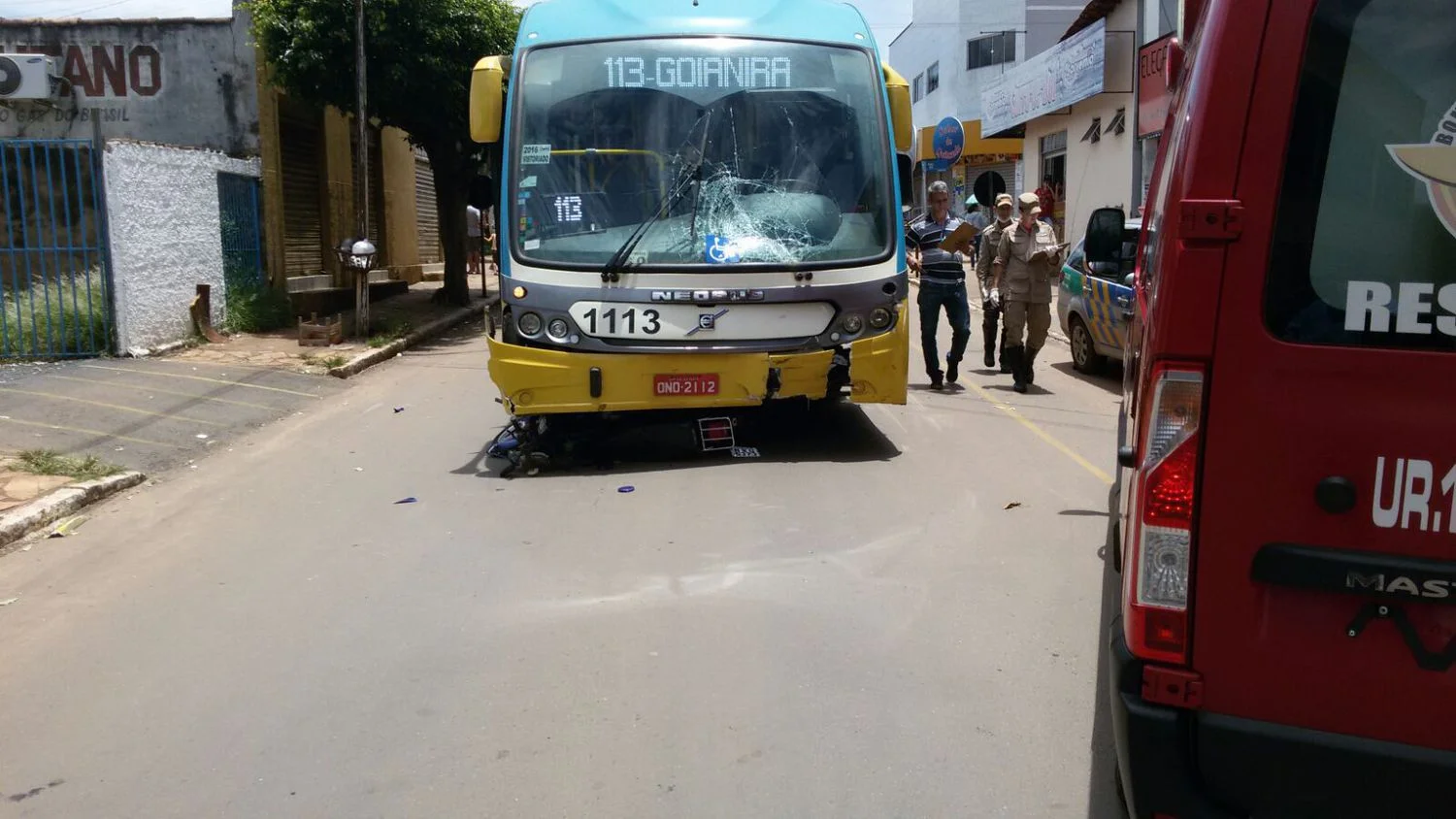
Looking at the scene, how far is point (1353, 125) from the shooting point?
2.47 metres

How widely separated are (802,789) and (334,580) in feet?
9.82

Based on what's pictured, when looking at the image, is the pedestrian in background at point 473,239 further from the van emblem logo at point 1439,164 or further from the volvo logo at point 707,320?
the van emblem logo at point 1439,164

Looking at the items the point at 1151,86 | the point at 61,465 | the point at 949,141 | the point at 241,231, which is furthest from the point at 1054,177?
the point at 61,465

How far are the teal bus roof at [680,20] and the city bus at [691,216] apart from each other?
2cm

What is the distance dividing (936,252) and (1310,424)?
846cm

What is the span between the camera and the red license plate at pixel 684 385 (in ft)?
25.4

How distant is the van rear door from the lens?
7.97 ft

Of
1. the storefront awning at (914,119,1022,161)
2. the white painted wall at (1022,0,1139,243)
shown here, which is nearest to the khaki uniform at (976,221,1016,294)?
the white painted wall at (1022,0,1139,243)

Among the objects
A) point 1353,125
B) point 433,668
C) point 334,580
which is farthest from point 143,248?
point 1353,125

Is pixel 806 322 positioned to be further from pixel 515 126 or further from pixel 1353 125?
pixel 1353 125

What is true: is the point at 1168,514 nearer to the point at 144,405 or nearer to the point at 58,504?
the point at 58,504

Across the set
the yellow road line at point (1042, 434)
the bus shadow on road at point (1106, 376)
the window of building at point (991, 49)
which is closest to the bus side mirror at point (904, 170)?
the yellow road line at point (1042, 434)

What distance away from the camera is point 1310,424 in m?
2.50

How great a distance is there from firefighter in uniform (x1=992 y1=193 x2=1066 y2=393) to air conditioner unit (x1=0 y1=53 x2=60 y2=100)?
13821 mm
